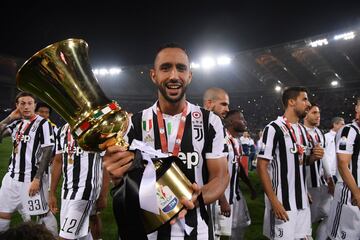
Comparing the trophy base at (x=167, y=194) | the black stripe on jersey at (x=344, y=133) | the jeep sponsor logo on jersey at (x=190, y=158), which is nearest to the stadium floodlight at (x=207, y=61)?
the black stripe on jersey at (x=344, y=133)

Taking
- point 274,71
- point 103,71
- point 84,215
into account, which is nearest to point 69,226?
point 84,215

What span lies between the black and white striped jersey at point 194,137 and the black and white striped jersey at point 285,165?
5.29 ft

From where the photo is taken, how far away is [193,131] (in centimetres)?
213

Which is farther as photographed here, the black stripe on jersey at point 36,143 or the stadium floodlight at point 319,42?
the stadium floodlight at point 319,42

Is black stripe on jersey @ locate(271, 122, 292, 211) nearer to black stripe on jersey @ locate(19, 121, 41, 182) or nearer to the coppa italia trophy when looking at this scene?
the coppa italia trophy

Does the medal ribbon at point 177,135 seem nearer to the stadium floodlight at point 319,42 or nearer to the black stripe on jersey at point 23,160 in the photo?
the black stripe on jersey at point 23,160

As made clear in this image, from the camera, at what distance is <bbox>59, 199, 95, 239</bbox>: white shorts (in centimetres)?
371

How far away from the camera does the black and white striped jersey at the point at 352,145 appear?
Result: 12.3 feet

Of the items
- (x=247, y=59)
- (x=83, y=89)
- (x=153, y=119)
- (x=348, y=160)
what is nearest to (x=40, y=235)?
(x=83, y=89)

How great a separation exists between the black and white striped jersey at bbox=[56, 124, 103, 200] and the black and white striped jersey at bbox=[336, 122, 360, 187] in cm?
289

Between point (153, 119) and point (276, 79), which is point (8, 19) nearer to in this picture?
point (153, 119)

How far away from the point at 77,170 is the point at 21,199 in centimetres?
97

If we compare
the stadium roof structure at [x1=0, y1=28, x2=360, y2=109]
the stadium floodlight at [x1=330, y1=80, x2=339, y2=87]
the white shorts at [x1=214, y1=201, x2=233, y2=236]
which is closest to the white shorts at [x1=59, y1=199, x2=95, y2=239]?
the white shorts at [x1=214, y1=201, x2=233, y2=236]

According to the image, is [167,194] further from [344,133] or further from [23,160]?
[23,160]
